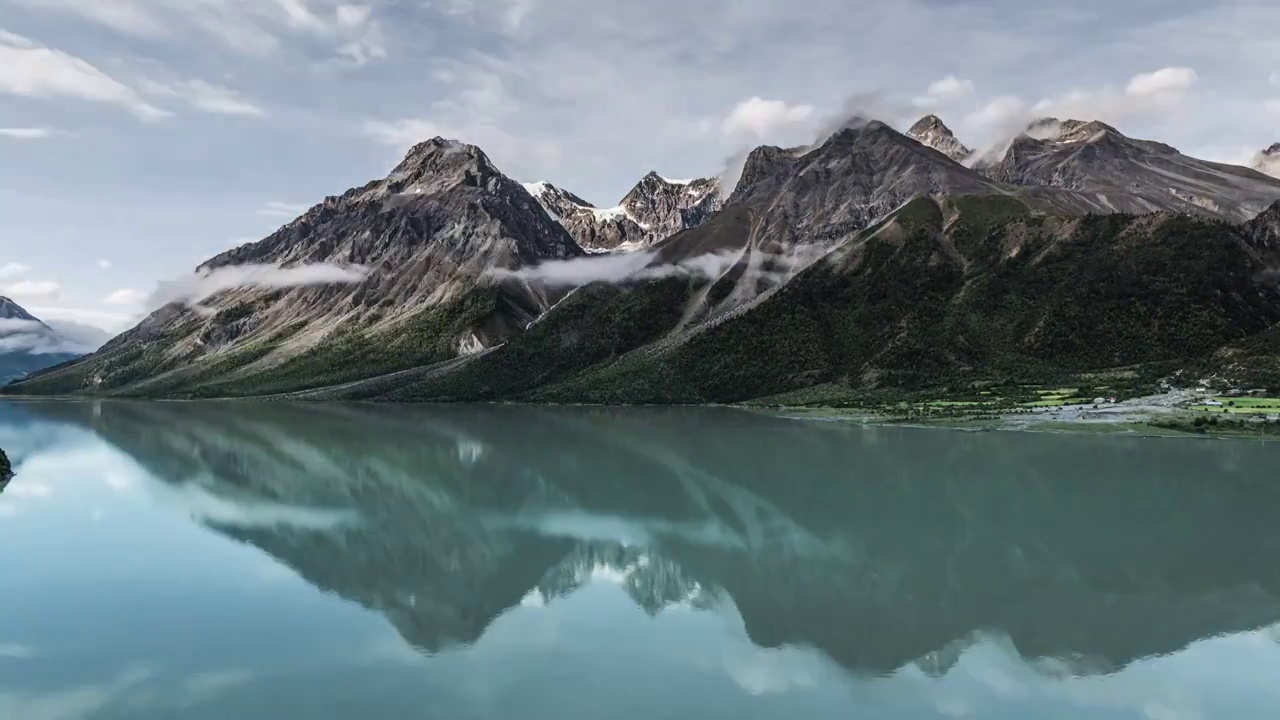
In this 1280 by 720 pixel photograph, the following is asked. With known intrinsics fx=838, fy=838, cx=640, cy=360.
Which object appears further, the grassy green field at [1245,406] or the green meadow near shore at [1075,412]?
the grassy green field at [1245,406]

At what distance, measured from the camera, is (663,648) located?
105 ft

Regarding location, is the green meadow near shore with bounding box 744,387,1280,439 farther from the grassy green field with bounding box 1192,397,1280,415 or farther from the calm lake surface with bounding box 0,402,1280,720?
the calm lake surface with bounding box 0,402,1280,720

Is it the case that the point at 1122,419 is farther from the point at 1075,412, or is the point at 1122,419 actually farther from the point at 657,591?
the point at 657,591

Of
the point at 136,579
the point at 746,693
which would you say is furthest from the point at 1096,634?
the point at 136,579

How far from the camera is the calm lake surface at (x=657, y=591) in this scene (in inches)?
1092

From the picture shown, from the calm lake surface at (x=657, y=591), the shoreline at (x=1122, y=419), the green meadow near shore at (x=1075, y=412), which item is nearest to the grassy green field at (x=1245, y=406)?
the green meadow near shore at (x=1075, y=412)

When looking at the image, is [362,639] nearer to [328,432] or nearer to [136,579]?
[136,579]

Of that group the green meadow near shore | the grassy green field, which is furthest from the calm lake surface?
the grassy green field

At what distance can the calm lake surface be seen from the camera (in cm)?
2773

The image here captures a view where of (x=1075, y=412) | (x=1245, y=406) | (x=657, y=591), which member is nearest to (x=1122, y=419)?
(x=1075, y=412)

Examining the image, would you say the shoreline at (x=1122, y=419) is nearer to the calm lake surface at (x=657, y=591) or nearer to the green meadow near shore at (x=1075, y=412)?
the green meadow near shore at (x=1075, y=412)

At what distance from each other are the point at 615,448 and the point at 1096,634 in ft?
246

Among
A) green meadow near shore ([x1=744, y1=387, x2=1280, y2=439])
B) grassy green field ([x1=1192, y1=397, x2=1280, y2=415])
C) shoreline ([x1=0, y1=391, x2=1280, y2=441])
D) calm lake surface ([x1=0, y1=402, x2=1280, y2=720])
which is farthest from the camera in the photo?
grassy green field ([x1=1192, y1=397, x2=1280, y2=415])

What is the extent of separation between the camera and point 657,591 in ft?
134
